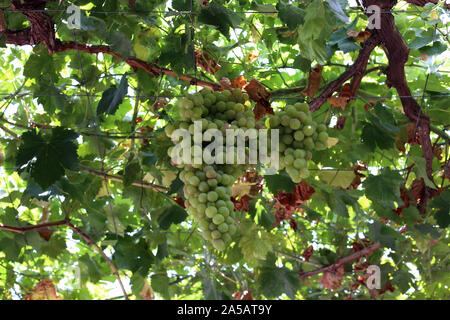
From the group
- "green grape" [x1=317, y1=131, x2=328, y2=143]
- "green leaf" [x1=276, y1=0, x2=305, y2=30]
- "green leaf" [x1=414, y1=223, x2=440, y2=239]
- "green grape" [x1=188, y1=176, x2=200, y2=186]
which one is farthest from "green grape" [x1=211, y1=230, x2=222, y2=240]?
"green leaf" [x1=414, y1=223, x2=440, y2=239]

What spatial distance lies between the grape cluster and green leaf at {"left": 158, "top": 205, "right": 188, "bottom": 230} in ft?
2.25

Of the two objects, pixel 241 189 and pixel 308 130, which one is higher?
pixel 308 130

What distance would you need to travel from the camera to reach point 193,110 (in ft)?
3.76

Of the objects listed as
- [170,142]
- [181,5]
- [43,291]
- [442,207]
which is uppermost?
[181,5]

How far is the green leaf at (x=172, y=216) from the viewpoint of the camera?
1.81 metres

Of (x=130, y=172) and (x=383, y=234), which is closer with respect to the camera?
(x=130, y=172)

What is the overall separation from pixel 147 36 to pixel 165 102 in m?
0.29

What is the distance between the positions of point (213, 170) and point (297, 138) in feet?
0.71

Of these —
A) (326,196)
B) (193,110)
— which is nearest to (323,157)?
(326,196)

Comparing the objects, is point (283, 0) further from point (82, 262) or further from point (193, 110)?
point (82, 262)

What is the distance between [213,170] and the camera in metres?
1.08

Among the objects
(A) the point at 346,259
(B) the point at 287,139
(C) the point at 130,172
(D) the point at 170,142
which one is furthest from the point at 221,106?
(A) the point at 346,259

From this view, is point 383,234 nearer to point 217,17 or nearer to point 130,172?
point 130,172

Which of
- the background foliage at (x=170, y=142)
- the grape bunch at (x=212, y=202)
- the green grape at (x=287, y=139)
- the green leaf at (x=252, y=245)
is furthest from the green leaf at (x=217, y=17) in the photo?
the green leaf at (x=252, y=245)
